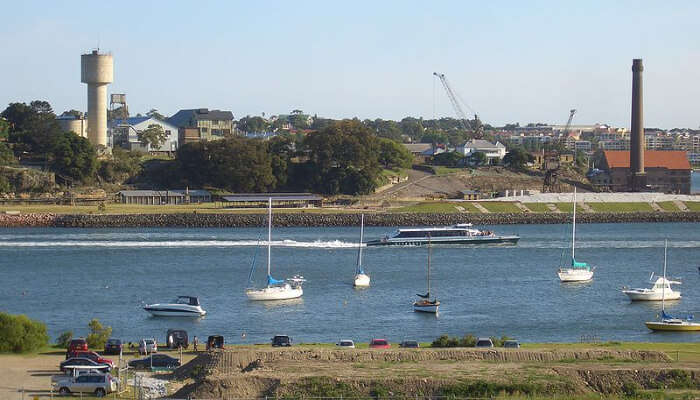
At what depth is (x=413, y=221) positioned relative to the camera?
8788cm

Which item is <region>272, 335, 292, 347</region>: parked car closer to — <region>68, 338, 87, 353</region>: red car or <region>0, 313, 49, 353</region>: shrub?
<region>68, 338, 87, 353</region>: red car

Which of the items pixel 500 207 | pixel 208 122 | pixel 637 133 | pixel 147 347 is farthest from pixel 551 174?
pixel 147 347

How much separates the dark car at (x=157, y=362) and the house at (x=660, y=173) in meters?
91.8

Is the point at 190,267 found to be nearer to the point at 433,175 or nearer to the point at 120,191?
the point at 120,191

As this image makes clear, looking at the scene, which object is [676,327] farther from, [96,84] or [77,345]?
[96,84]

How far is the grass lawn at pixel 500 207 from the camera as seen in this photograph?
309 ft

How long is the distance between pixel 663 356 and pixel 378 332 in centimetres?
1257

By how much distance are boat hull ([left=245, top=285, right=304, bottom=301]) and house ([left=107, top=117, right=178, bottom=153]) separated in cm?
6795

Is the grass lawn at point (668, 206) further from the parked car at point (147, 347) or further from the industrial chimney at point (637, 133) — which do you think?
the parked car at point (147, 347)

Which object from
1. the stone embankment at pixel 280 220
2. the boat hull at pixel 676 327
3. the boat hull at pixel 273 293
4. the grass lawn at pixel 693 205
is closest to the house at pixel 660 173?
the grass lawn at pixel 693 205

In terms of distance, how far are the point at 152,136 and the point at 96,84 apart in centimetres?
1037

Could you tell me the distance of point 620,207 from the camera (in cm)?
10112

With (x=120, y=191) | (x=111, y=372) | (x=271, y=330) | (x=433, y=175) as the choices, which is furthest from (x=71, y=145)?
(x=111, y=372)

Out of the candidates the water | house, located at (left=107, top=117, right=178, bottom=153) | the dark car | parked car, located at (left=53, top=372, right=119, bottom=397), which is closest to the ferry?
the water
